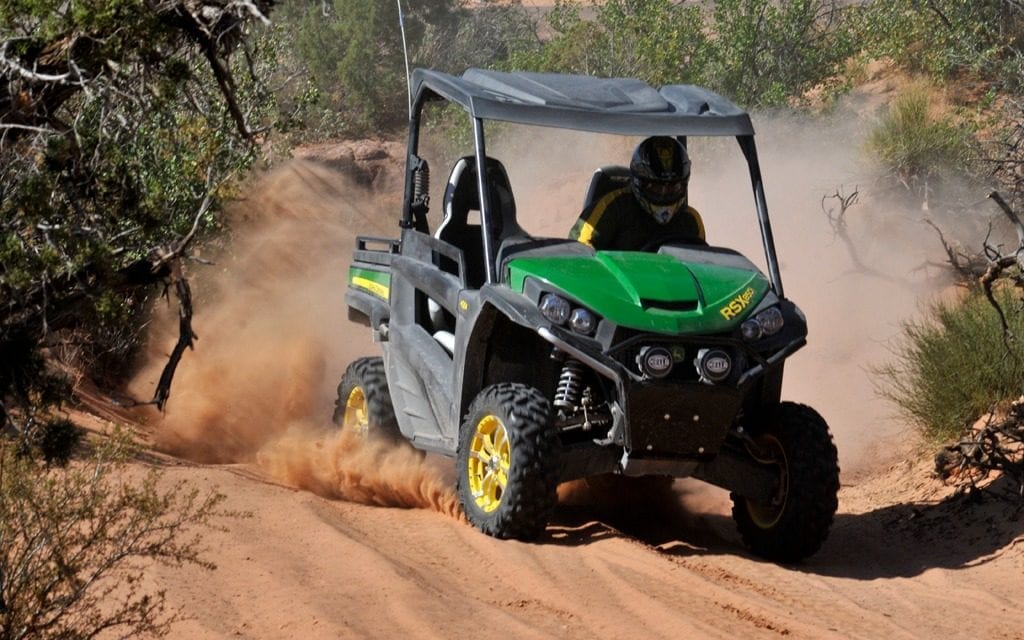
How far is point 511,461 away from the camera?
6.90 meters

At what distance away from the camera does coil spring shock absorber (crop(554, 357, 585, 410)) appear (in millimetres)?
7223

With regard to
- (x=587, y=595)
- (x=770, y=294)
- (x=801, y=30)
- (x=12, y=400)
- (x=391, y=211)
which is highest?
(x=801, y=30)

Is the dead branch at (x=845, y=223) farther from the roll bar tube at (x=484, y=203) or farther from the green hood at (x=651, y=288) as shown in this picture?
the roll bar tube at (x=484, y=203)

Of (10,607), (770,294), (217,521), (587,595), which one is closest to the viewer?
(10,607)

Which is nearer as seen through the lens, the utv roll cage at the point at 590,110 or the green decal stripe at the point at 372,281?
the utv roll cage at the point at 590,110

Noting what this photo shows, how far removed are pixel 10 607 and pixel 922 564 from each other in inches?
188

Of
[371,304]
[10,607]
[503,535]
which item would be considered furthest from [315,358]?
[10,607]

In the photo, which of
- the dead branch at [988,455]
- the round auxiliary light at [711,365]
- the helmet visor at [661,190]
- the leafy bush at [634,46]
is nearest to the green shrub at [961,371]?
the dead branch at [988,455]

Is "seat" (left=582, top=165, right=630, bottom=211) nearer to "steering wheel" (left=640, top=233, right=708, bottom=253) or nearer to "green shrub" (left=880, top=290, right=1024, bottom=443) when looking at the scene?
"steering wheel" (left=640, top=233, right=708, bottom=253)

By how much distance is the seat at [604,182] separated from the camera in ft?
27.0

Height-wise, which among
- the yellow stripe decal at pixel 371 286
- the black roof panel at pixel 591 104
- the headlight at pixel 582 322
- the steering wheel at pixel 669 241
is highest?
the black roof panel at pixel 591 104

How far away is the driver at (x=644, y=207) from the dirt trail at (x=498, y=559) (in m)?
1.54

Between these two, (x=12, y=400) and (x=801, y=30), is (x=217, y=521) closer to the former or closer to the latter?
(x=12, y=400)

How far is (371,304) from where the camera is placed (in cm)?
914
